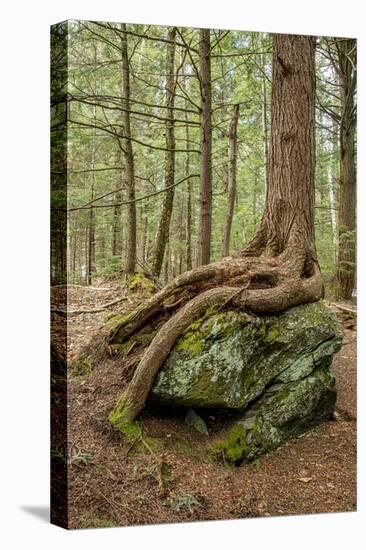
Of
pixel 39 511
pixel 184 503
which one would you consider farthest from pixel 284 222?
pixel 39 511

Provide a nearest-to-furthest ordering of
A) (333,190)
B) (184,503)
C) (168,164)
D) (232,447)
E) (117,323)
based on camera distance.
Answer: (184,503), (232,447), (117,323), (168,164), (333,190)

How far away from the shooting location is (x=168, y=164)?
6316mm

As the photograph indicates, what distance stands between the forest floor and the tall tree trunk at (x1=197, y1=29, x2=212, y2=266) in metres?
0.96

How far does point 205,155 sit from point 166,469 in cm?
338

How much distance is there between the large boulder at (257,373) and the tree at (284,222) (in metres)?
0.25

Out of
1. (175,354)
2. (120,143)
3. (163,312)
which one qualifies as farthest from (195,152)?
(175,354)

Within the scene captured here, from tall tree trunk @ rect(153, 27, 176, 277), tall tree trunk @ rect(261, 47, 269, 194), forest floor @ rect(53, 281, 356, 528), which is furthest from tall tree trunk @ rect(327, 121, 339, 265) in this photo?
forest floor @ rect(53, 281, 356, 528)

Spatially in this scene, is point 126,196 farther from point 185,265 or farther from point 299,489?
point 299,489

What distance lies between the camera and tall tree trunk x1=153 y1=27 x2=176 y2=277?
5977 mm

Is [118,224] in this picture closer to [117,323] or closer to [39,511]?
[117,323]

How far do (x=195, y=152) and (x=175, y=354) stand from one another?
2.35 m

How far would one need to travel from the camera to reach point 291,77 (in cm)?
649

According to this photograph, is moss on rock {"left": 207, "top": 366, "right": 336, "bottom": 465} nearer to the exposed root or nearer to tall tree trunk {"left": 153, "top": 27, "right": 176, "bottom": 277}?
the exposed root

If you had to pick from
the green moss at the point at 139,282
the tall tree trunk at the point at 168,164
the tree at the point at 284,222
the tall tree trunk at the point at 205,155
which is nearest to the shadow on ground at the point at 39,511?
the tree at the point at 284,222
